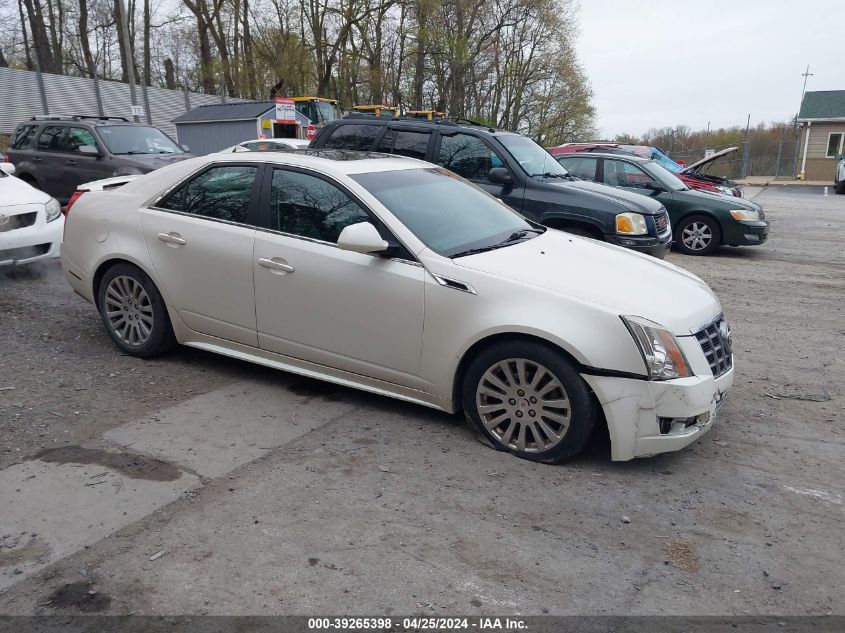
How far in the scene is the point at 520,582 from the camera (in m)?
2.90

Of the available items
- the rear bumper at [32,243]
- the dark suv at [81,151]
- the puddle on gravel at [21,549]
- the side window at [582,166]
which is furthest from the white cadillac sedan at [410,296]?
the side window at [582,166]

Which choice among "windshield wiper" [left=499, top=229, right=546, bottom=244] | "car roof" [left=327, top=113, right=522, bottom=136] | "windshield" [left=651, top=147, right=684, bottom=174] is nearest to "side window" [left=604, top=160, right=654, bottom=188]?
"car roof" [left=327, top=113, right=522, bottom=136]

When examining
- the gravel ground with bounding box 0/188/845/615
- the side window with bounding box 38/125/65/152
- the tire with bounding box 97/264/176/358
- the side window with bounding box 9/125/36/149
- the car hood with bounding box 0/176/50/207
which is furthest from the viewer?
the side window with bounding box 9/125/36/149

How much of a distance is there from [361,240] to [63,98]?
29.1 metres

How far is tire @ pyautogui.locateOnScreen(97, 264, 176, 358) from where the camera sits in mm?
5254

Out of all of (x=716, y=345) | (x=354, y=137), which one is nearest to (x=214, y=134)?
(x=354, y=137)

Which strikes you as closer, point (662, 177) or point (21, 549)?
point (21, 549)

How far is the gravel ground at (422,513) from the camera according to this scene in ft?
9.24

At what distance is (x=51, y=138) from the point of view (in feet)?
41.6

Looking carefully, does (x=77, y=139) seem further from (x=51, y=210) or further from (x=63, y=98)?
(x=63, y=98)

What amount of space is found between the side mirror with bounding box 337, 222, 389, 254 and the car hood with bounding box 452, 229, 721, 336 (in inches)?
19.7

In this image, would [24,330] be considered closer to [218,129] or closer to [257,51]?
[218,129]

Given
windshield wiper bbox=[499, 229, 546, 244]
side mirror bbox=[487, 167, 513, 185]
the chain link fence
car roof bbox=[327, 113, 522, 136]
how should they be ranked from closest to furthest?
windshield wiper bbox=[499, 229, 546, 244] < side mirror bbox=[487, 167, 513, 185] < car roof bbox=[327, 113, 522, 136] < the chain link fence

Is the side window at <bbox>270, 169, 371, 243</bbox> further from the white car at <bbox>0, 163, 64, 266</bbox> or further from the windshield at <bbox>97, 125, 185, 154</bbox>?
the windshield at <bbox>97, 125, 185, 154</bbox>
